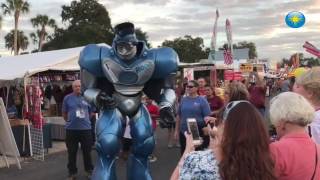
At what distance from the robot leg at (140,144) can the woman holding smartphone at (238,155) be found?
10.8ft

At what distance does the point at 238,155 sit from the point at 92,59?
369 centimetres

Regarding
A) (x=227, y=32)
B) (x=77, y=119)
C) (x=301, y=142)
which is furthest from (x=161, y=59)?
(x=227, y=32)

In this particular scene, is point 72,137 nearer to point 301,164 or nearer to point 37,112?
point 37,112

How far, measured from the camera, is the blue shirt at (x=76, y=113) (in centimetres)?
784

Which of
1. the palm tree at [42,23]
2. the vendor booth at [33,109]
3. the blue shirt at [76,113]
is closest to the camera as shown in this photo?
the blue shirt at [76,113]

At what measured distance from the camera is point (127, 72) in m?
5.85

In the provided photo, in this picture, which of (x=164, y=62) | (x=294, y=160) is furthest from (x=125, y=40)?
(x=294, y=160)

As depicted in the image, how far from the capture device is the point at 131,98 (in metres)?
5.95

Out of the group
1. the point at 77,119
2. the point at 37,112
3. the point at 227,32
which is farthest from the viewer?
the point at 227,32

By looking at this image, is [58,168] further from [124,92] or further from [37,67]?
[124,92]

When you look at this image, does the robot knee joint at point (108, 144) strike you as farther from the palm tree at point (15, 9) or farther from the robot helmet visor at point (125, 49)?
the palm tree at point (15, 9)

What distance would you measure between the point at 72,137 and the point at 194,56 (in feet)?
222

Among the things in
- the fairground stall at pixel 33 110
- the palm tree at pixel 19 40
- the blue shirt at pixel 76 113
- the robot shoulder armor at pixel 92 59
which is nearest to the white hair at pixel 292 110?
the robot shoulder armor at pixel 92 59

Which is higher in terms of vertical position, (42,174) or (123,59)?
(123,59)
